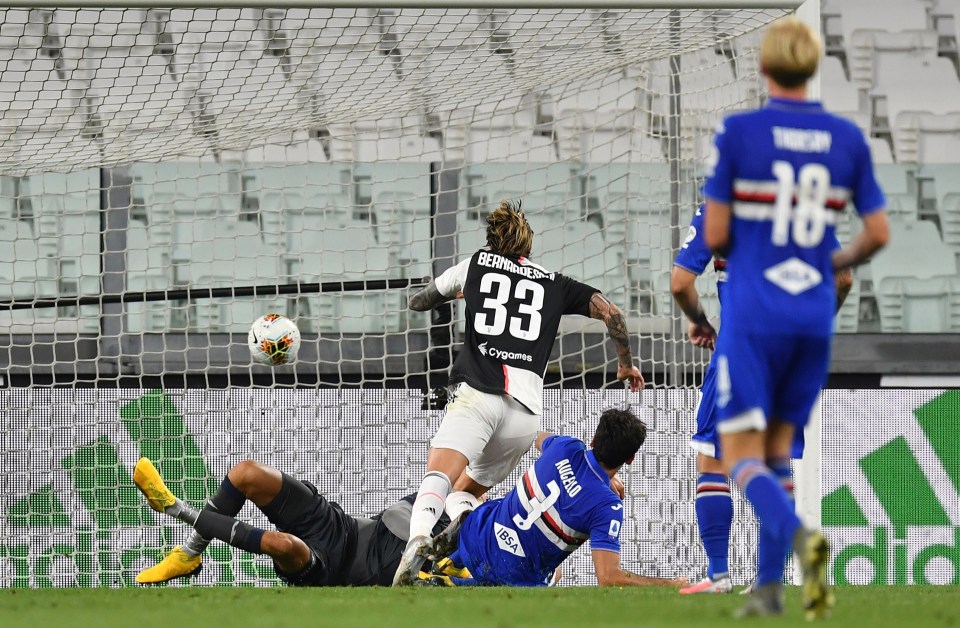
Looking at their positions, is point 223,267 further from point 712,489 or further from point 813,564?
point 813,564

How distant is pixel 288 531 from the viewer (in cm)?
584

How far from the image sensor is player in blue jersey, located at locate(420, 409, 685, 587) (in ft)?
17.9

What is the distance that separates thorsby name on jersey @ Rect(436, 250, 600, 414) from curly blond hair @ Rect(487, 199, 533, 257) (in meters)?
0.04

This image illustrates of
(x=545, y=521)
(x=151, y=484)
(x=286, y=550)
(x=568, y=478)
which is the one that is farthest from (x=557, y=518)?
(x=151, y=484)

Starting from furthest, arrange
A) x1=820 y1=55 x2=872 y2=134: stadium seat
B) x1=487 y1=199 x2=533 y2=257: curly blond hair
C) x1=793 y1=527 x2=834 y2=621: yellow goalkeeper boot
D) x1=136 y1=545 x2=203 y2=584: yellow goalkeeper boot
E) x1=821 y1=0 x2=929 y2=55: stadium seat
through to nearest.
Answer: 1. x1=821 y1=0 x2=929 y2=55: stadium seat
2. x1=820 y1=55 x2=872 y2=134: stadium seat
3. x1=136 y1=545 x2=203 y2=584: yellow goalkeeper boot
4. x1=487 y1=199 x2=533 y2=257: curly blond hair
5. x1=793 y1=527 x2=834 y2=621: yellow goalkeeper boot

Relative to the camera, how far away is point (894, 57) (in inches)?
462

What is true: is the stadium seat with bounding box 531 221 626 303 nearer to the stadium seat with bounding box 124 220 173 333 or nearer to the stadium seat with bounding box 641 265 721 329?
the stadium seat with bounding box 641 265 721 329

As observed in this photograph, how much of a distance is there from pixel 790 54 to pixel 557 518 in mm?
2989

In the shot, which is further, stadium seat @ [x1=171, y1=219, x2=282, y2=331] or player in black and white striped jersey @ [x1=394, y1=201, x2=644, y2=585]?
stadium seat @ [x1=171, y1=219, x2=282, y2=331]

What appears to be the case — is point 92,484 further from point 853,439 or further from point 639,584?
point 853,439

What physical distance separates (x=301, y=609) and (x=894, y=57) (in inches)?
391

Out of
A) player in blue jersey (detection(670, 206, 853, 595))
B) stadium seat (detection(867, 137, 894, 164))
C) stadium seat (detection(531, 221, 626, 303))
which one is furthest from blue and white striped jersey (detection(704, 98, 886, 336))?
stadium seat (detection(867, 137, 894, 164))

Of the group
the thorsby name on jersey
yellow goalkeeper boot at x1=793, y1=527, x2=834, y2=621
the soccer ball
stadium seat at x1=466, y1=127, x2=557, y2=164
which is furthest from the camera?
stadium seat at x1=466, y1=127, x2=557, y2=164

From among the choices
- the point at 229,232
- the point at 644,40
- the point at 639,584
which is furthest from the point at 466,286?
the point at 229,232
